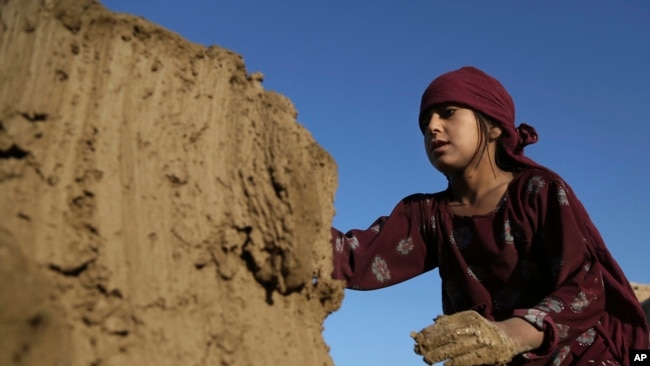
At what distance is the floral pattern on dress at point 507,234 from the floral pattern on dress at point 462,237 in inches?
6.9

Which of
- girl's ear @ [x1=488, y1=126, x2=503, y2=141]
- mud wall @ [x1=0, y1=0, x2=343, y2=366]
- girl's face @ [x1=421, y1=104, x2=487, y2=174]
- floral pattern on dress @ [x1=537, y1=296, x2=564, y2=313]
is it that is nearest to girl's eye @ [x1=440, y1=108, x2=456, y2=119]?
girl's face @ [x1=421, y1=104, x2=487, y2=174]

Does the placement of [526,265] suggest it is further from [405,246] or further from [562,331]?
[405,246]

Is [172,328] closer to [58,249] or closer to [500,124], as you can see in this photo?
[58,249]

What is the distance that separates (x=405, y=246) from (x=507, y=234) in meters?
0.48

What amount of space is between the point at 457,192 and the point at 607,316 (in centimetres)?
87

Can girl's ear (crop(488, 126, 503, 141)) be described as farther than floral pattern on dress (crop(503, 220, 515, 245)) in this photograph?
Yes

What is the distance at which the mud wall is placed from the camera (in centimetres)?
136

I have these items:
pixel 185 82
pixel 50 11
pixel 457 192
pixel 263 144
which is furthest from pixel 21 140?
pixel 457 192

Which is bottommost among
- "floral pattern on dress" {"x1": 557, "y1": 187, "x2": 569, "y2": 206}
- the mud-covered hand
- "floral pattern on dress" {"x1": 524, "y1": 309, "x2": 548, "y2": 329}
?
the mud-covered hand

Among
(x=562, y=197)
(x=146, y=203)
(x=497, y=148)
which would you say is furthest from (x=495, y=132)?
(x=146, y=203)

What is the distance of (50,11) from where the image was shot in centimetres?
157

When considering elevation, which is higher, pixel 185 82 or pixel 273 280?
pixel 185 82

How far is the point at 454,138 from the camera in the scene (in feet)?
10.2

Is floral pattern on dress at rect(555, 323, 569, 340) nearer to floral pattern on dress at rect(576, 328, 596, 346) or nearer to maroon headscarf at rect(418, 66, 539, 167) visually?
floral pattern on dress at rect(576, 328, 596, 346)
